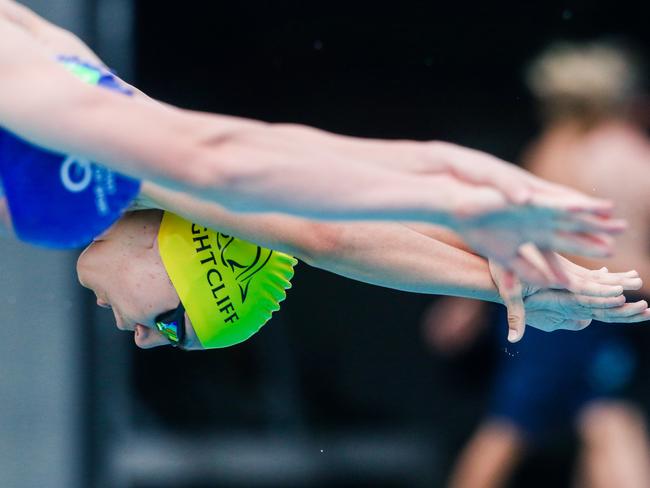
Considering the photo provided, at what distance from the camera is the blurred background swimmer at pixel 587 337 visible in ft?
10.8

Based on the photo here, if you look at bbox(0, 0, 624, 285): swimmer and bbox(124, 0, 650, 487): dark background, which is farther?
bbox(124, 0, 650, 487): dark background

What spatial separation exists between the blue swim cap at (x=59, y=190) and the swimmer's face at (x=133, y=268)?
1.19ft

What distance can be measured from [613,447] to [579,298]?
60.6 inches

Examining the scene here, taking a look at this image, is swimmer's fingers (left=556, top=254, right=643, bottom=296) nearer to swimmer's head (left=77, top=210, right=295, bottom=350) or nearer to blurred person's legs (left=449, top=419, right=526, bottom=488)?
swimmer's head (left=77, top=210, right=295, bottom=350)

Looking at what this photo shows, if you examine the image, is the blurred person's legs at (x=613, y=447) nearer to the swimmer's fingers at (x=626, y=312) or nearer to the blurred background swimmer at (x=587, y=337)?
the blurred background swimmer at (x=587, y=337)

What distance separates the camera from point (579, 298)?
2.04 meters

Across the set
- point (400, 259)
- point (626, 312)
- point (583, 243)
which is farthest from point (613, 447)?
point (583, 243)

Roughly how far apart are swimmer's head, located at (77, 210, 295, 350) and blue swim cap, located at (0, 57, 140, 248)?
0.36 m

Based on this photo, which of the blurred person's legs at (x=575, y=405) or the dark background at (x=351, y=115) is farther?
the dark background at (x=351, y=115)

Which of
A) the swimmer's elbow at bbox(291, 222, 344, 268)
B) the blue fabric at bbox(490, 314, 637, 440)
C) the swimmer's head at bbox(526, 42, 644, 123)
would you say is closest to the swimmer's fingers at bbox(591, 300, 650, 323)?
the swimmer's elbow at bbox(291, 222, 344, 268)

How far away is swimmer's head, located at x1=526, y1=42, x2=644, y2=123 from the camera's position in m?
3.43

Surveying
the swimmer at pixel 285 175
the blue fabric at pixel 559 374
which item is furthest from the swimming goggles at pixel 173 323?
the blue fabric at pixel 559 374

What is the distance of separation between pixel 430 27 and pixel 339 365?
1.33 metres

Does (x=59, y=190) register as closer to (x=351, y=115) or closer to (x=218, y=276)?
(x=218, y=276)
